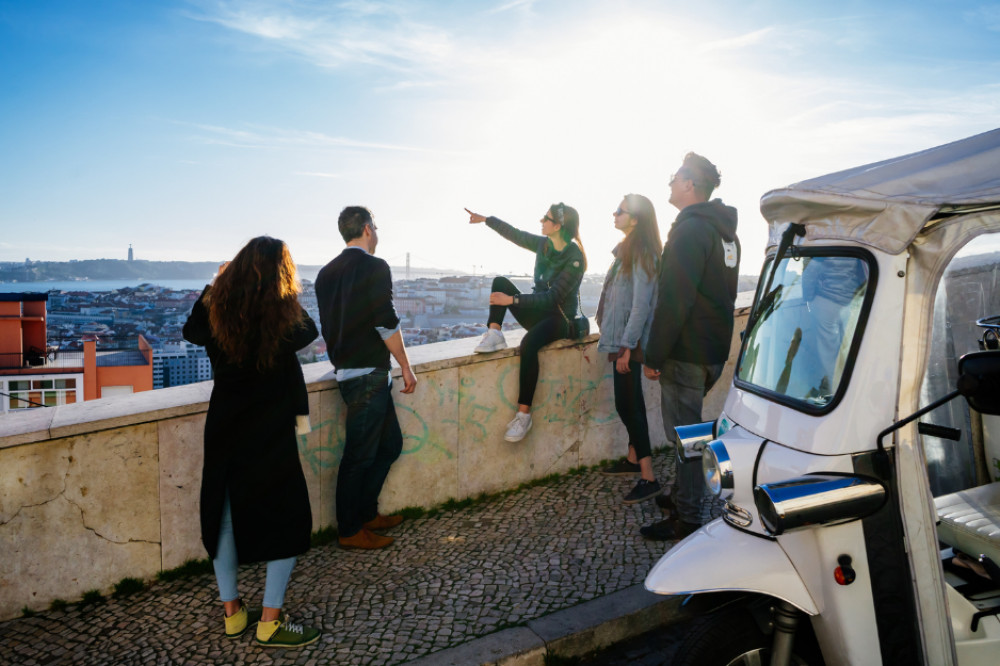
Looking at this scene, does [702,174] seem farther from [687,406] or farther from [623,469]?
[623,469]

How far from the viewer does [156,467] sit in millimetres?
3928

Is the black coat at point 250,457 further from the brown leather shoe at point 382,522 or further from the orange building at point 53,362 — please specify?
the orange building at point 53,362

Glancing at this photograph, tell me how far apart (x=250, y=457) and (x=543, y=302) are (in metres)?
2.66

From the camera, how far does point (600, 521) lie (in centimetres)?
468

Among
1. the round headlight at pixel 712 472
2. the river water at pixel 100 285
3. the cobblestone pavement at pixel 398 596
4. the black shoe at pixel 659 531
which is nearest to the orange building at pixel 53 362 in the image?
the river water at pixel 100 285

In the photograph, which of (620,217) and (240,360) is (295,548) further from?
(620,217)

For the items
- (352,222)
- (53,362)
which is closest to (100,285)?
(53,362)

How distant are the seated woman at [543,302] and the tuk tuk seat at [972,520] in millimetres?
2829

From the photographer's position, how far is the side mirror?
1810 mm

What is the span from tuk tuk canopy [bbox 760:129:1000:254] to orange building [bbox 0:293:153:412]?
29.5m

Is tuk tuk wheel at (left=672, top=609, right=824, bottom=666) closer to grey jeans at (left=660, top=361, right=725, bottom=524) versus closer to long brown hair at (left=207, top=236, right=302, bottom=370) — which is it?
grey jeans at (left=660, top=361, right=725, bottom=524)

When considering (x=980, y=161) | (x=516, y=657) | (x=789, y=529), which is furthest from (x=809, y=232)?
(x=516, y=657)

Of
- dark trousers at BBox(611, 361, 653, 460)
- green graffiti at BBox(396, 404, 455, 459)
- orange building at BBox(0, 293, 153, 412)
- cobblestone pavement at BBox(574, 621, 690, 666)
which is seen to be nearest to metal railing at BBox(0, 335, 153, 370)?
orange building at BBox(0, 293, 153, 412)

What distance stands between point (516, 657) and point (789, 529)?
5.48ft
